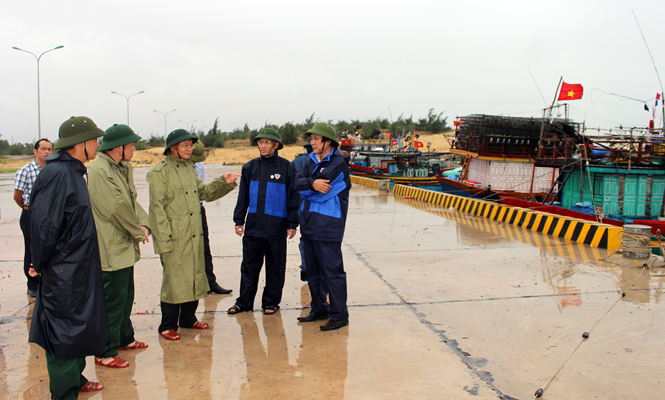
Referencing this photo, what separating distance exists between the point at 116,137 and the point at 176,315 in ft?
5.43

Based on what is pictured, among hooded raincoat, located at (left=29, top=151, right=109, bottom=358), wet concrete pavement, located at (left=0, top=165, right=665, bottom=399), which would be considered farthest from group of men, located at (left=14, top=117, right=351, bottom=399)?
wet concrete pavement, located at (left=0, top=165, right=665, bottom=399)

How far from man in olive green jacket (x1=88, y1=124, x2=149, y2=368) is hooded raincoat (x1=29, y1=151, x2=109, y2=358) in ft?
2.10

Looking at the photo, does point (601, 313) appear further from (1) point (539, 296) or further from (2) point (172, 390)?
(2) point (172, 390)

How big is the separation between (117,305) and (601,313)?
180 inches

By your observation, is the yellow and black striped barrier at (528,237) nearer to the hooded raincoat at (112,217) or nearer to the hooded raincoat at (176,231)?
the hooded raincoat at (176,231)

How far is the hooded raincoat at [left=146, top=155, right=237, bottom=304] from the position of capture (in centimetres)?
419

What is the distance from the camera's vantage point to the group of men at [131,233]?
2936 mm

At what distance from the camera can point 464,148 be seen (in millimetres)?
21750

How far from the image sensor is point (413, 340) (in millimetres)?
4191

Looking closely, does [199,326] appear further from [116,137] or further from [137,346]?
Answer: [116,137]

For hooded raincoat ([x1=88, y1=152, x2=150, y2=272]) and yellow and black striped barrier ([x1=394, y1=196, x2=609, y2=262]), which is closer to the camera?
hooded raincoat ([x1=88, y1=152, x2=150, y2=272])

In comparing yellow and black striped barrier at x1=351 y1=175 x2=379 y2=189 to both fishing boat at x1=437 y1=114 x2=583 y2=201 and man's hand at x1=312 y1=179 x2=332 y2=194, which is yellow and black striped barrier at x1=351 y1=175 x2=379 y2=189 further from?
man's hand at x1=312 y1=179 x2=332 y2=194

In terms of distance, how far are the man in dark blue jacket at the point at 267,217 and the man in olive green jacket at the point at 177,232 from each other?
0.58m

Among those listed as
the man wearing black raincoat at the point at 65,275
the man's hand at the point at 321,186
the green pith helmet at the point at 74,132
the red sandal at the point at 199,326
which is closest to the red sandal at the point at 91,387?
the man wearing black raincoat at the point at 65,275
